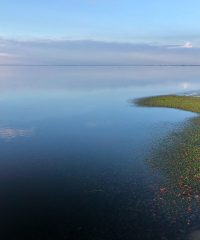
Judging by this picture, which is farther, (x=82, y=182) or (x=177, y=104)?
(x=177, y=104)

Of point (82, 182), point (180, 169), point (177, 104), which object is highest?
point (177, 104)

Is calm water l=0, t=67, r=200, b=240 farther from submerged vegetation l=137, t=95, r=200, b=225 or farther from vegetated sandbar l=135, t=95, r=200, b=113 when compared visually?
vegetated sandbar l=135, t=95, r=200, b=113

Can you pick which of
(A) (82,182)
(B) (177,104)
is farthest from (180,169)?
(B) (177,104)

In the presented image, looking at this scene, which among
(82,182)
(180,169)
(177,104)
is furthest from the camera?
(177,104)

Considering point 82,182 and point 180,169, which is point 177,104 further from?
point 82,182

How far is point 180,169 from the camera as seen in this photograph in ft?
96.7

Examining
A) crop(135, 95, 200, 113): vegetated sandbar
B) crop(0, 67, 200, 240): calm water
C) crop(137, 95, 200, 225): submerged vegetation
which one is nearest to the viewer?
crop(0, 67, 200, 240): calm water

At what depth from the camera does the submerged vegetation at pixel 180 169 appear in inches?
889

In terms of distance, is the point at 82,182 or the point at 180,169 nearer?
the point at 82,182

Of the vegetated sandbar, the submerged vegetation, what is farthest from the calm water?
the vegetated sandbar

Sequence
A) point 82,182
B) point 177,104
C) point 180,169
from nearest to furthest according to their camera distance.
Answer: point 82,182
point 180,169
point 177,104

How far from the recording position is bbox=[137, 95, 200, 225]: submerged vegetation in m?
22.6

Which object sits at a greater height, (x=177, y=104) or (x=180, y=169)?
(x=177, y=104)

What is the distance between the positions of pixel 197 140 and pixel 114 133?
1083cm
